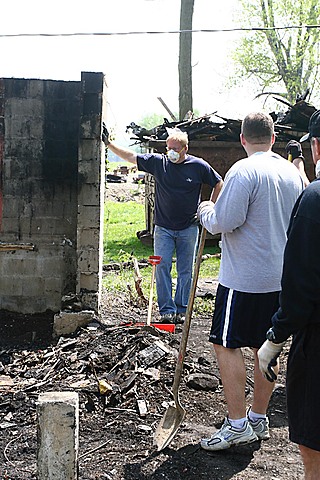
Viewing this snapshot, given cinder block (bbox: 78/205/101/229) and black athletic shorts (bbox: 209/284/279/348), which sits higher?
cinder block (bbox: 78/205/101/229)

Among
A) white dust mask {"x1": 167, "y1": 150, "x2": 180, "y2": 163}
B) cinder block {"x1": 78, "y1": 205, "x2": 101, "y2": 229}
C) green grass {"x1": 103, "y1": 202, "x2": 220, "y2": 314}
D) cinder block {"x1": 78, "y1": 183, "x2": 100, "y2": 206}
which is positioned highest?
white dust mask {"x1": 167, "y1": 150, "x2": 180, "y2": 163}

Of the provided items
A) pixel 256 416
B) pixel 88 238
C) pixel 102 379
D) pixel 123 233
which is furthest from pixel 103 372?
pixel 123 233

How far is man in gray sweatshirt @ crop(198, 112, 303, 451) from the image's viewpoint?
400cm

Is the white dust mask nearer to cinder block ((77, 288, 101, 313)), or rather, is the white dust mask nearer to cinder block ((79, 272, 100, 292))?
cinder block ((79, 272, 100, 292))

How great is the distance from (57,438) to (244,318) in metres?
1.53

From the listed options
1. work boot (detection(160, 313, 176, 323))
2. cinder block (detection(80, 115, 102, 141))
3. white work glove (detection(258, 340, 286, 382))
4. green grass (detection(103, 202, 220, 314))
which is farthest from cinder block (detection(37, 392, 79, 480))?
green grass (detection(103, 202, 220, 314))

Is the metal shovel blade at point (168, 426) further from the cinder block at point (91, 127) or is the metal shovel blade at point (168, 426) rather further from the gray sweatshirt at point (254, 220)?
the cinder block at point (91, 127)

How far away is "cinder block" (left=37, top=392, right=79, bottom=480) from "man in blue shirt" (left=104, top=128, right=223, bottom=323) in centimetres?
424

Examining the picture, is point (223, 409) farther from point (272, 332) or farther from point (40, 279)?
point (40, 279)

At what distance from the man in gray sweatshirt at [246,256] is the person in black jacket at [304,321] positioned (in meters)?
1.08

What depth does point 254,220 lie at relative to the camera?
13.3ft

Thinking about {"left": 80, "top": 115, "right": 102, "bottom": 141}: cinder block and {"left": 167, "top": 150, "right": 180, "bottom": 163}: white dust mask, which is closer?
{"left": 167, "top": 150, "right": 180, "bottom": 163}: white dust mask

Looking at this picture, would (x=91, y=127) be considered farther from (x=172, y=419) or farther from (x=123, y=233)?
(x=123, y=233)

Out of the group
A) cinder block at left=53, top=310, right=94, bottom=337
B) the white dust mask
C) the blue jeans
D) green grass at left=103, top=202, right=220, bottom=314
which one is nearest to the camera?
cinder block at left=53, top=310, right=94, bottom=337
